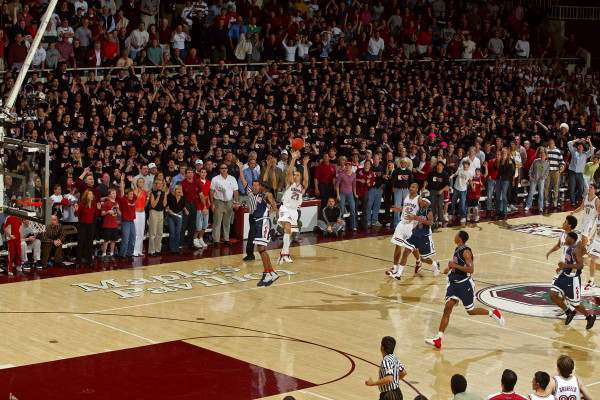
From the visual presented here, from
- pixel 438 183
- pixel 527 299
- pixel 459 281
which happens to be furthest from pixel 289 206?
pixel 438 183

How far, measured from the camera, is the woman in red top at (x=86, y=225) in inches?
830

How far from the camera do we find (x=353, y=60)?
32.7 m

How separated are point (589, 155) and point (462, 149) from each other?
4659 mm

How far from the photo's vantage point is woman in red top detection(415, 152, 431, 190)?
89.0 ft

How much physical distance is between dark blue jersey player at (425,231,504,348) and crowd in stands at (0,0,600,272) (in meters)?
8.09

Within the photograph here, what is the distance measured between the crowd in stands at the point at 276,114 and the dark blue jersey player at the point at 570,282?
835 cm

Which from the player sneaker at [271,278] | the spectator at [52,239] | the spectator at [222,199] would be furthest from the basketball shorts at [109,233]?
the player sneaker at [271,278]

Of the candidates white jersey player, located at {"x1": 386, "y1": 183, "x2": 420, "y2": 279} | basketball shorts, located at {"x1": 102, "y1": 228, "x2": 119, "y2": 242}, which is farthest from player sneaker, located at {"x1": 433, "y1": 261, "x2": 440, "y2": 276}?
basketball shorts, located at {"x1": 102, "y1": 228, "x2": 119, "y2": 242}

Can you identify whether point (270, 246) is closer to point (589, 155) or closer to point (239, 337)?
point (239, 337)

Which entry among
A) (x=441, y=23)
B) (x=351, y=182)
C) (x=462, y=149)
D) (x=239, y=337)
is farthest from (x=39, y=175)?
(x=441, y=23)

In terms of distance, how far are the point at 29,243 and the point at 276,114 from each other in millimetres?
9017

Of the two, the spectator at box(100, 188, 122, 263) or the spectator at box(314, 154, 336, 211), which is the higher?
the spectator at box(314, 154, 336, 211)

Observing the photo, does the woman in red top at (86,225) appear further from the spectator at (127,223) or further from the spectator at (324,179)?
the spectator at (324,179)

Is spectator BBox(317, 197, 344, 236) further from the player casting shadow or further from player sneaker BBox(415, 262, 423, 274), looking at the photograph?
the player casting shadow
